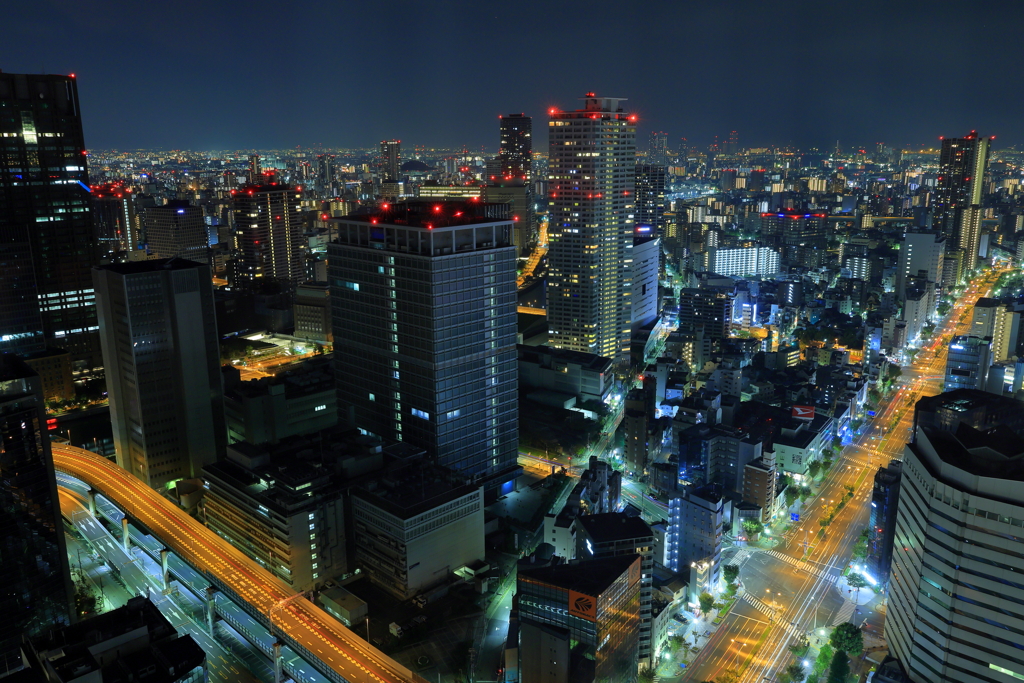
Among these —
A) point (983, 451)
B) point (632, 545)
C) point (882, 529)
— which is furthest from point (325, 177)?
point (983, 451)

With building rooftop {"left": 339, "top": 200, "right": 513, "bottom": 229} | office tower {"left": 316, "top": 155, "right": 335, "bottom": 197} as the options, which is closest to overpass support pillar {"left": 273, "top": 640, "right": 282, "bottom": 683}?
building rooftop {"left": 339, "top": 200, "right": 513, "bottom": 229}

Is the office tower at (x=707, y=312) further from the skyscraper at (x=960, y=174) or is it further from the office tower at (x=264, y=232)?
the skyscraper at (x=960, y=174)

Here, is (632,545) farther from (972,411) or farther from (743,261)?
(743,261)

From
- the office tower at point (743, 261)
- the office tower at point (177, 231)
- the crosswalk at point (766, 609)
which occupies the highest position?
the office tower at point (177, 231)

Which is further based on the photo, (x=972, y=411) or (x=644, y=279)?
(x=644, y=279)

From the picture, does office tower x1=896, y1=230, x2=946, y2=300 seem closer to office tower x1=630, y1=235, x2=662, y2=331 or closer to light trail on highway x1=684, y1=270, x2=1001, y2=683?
light trail on highway x1=684, y1=270, x2=1001, y2=683

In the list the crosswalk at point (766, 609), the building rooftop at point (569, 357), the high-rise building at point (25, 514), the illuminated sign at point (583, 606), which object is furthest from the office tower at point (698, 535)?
the high-rise building at point (25, 514)
